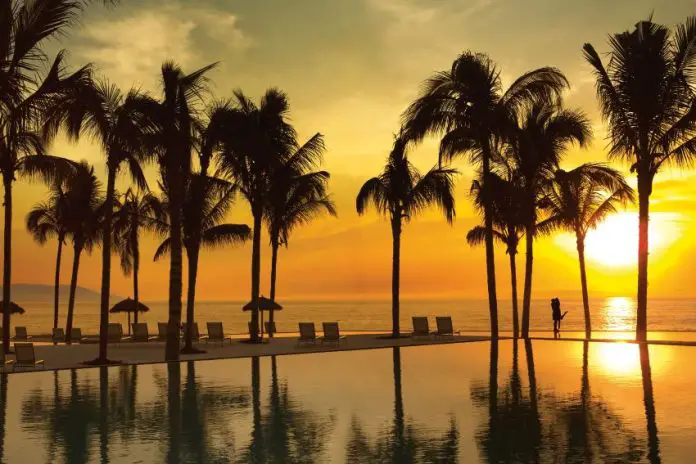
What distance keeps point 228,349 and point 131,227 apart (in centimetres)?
1354

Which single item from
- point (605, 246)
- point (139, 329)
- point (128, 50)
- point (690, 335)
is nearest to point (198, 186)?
point (139, 329)

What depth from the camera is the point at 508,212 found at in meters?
33.2

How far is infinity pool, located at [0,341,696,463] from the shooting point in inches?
387

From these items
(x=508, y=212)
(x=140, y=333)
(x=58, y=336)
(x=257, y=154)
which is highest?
(x=257, y=154)

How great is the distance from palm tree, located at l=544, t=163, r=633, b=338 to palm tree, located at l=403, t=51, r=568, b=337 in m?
4.34

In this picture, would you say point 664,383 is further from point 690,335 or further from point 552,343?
point 690,335

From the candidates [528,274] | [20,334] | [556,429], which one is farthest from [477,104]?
[20,334]

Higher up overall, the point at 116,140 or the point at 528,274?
the point at 116,140

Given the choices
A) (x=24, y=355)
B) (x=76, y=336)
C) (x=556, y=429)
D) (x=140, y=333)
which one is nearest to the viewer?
(x=556, y=429)

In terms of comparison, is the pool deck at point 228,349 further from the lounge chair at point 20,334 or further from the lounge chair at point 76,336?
the lounge chair at point 20,334

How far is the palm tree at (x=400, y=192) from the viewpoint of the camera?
110 feet

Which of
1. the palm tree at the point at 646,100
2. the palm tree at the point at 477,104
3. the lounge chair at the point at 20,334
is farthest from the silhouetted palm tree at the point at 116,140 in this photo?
the lounge chair at the point at 20,334

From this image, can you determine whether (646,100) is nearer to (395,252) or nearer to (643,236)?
(643,236)

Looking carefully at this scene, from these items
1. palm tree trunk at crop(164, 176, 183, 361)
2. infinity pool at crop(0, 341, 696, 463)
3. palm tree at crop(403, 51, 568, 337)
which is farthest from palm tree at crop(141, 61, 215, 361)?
palm tree at crop(403, 51, 568, 337)
